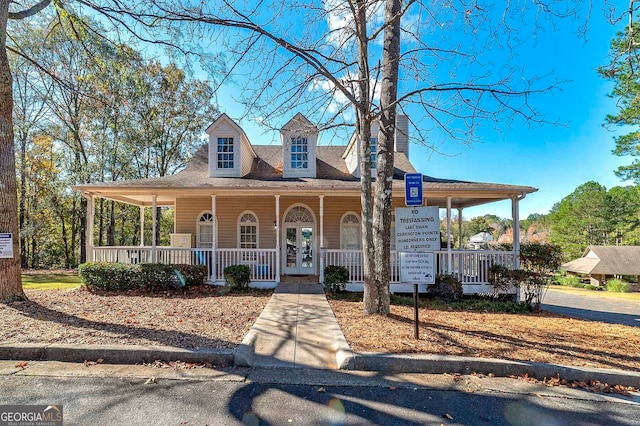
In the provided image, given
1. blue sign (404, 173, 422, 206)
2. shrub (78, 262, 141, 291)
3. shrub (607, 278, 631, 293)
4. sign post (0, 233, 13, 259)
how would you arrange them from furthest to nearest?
shrub (607, 278, 631, 293) → shrub (78, 262, 141, 291) → sign post (0, 233, 13, 259) → blue sign (404, 173, 422, 206)

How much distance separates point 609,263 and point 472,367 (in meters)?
32.3

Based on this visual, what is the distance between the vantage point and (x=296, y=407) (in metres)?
2.94

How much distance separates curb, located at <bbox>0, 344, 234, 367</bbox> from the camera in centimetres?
383

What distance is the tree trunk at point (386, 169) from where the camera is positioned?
5.90 metres

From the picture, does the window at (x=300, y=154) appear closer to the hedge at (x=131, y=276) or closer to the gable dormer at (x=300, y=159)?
the gable dormer at (x=300, y=159)

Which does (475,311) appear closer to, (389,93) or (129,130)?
(389,93)

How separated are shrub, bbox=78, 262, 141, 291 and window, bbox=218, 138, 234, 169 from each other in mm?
4993

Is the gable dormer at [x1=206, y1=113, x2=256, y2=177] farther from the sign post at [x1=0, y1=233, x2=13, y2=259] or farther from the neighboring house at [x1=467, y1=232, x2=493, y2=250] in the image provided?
the neighboring house at [x1=467, y1=232, x2=493, y2=250]

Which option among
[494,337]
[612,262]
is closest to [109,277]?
[494,337]

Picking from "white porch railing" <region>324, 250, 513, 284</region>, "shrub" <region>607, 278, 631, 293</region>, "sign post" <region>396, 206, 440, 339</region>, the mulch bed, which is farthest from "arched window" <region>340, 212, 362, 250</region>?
"shrub" <region>607, 278, 631, 293</region>

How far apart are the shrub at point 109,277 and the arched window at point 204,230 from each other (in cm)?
349

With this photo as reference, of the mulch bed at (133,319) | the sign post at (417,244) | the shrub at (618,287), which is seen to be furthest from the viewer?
the shrub at (618,287)

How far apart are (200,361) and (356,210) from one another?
8.91 meters

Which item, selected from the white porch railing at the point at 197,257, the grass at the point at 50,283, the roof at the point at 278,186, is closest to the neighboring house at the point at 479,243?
the roof at the point at 278,186
